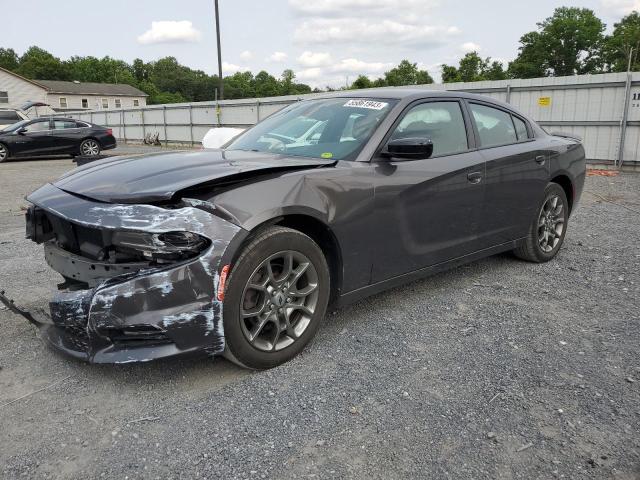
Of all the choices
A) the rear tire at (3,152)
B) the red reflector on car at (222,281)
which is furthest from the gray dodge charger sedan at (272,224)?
the rear tire at (3,152)

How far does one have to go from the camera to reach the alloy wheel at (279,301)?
2863 mm

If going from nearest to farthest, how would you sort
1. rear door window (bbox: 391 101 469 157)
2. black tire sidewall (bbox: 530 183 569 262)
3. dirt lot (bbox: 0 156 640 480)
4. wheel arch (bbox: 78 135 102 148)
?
dirt lot (bbox: 0 156 640 480) → rear door window (bbox: 391 101 469 157) → black tire sidewall (bbox: 530 183 569 262) → wheel arch (bbox: 78 135 102 148)

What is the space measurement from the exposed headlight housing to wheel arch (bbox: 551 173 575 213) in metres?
3.76

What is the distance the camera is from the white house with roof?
→ 5275 centimetres

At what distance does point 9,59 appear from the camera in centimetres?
10050

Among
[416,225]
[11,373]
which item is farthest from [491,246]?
[11,373]

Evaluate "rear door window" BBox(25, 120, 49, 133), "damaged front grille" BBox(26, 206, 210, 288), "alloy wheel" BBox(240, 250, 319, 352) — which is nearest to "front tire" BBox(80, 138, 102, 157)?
"rear door window" BBox(25, 120, 49, 133)

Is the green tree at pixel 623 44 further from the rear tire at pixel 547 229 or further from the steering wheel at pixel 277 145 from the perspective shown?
the steering wheel at pixel 277 145

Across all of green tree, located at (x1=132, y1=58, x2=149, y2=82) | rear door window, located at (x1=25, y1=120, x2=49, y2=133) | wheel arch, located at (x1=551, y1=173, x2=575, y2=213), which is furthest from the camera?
green tree, located at (x1=132, y1=58, x2=149, y2=82)

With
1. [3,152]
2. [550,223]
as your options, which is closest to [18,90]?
[3,152]

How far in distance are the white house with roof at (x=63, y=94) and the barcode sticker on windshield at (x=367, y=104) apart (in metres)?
52.5

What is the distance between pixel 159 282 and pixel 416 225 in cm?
179

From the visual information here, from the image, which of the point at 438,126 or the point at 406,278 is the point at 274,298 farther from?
the point at 438,126

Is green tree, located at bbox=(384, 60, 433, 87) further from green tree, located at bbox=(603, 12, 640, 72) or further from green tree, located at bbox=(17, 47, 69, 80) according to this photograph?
green tree, located at bbox=(17, 47, 69, 80)
